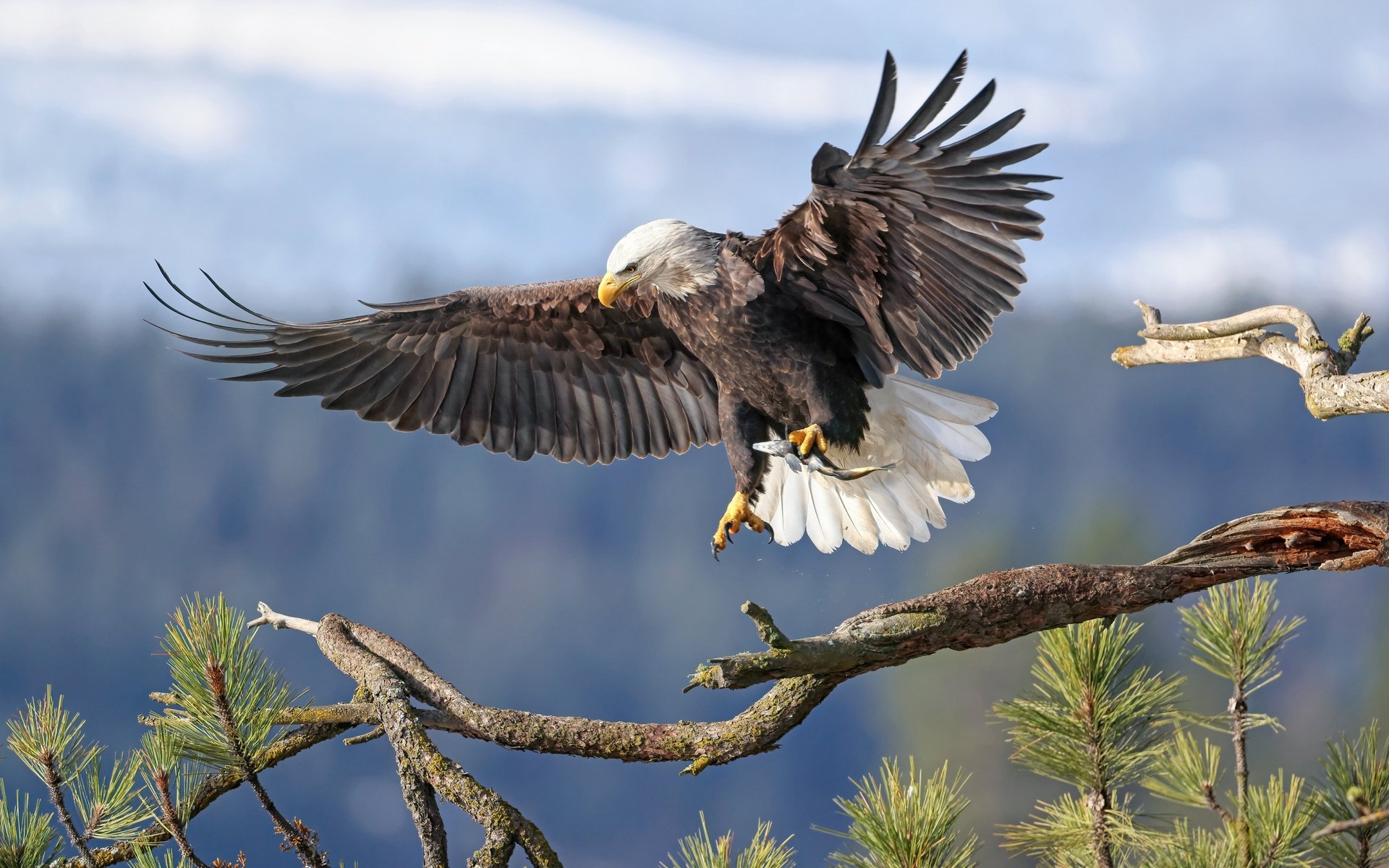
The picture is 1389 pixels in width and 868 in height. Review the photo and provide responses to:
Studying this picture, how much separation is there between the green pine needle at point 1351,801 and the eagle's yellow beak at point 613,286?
5.69 feet

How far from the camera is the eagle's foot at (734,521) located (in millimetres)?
2723

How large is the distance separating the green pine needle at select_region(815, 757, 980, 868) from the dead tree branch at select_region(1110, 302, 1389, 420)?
1.15 m

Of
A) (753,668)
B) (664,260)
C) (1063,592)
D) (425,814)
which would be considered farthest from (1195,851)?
(664,260)

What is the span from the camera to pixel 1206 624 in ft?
7.58

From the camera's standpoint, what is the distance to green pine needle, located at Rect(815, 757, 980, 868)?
6.57 feet

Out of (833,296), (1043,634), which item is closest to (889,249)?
(833,296)

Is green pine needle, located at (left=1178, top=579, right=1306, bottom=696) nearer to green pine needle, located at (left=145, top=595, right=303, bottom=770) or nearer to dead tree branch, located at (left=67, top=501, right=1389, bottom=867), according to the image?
dead tree branch, located at (left=67, top=501, right=1389, bottom=867)

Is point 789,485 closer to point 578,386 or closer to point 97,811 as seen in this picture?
point 578,386

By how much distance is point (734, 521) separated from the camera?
2738 millimetres

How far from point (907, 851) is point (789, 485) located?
1.20 m

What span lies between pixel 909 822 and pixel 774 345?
1046 millimetres

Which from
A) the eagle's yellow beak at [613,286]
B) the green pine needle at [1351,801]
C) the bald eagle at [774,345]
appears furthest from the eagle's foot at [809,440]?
the green pine needle at [1351,801]

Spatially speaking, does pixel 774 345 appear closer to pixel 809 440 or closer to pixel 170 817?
pixel 809 440

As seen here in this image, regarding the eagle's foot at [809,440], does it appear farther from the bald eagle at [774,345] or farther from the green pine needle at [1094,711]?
the green pine needle at [1094,711]
